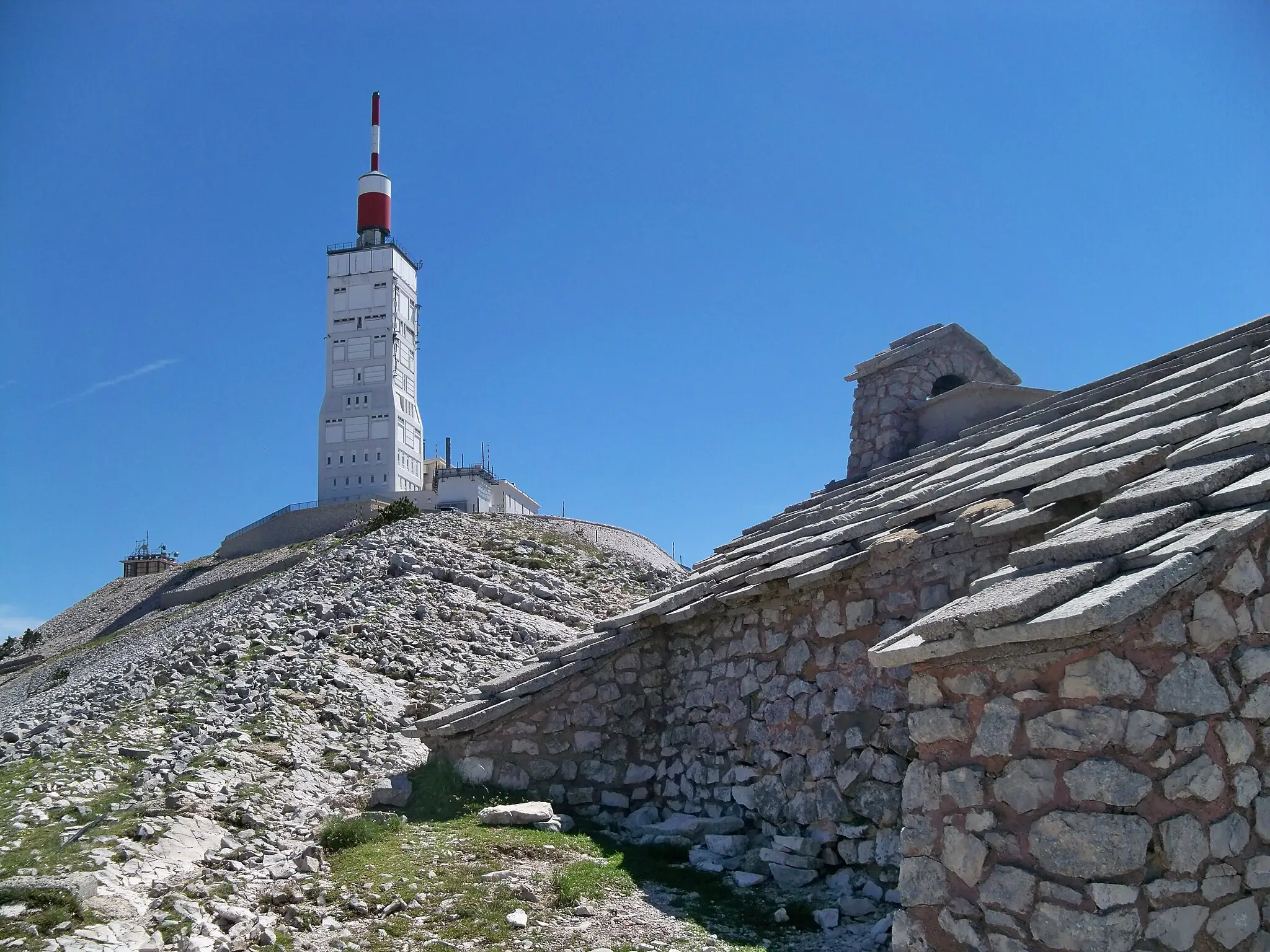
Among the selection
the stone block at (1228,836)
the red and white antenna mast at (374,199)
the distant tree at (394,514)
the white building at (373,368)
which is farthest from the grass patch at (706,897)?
the red and white antenna mast at (374,199)

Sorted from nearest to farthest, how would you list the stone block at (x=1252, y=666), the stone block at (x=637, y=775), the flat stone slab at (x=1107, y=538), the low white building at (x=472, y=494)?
1. the stone block at (x=1252, y=666)
2. the flat stone slab at (x=1107, y=538)
3. the stone block at (x=637, y=775)
4. the low white building at (x=472, y=494)

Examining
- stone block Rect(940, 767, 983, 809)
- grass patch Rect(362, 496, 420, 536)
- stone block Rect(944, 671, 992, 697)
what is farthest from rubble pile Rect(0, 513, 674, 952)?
grass patch Rect(362, 496, 420, 536)

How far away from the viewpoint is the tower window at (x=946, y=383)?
1452cm

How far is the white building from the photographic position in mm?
68438

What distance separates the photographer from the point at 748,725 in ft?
32.4

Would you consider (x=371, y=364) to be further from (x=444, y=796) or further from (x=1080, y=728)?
(x=1080, y=728)

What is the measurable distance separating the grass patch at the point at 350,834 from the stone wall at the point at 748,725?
1.39 metres

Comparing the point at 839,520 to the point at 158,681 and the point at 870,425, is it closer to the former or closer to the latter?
the point at 870,425

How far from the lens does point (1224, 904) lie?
448cm

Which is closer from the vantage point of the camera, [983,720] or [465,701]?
[983,720]

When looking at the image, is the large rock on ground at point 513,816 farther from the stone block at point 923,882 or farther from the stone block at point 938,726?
the stone block at point 938,726

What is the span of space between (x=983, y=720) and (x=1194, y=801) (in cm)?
93

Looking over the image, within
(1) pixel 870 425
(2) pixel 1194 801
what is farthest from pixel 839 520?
(2) pixel 1194 801

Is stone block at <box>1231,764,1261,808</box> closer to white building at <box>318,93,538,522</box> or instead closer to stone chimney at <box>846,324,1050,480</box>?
stone chimney at <box>846,324,1050,480</box>
